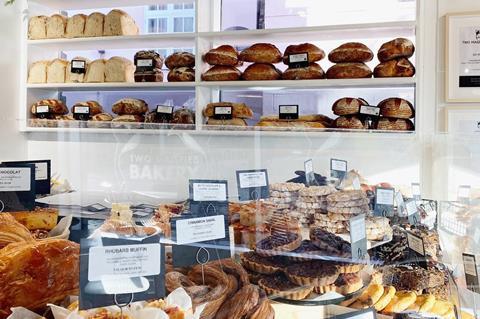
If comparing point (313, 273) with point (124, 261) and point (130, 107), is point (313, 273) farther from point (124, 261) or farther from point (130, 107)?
point (130, 107)

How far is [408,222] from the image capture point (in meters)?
1.49

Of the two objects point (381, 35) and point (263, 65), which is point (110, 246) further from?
point (381, 35)

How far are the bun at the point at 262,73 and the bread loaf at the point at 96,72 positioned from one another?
930 mm

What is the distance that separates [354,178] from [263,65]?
1.13 m

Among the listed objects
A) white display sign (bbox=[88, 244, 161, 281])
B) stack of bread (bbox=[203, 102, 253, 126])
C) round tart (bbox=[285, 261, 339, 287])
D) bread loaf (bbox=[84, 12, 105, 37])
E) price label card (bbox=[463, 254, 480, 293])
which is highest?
bread loaf (bbox=[84, 12, 105, 37])

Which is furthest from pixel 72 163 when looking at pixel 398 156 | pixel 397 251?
pixel 398 156

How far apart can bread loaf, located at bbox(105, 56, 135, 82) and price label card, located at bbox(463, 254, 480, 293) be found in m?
2.23

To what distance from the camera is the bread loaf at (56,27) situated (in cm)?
300

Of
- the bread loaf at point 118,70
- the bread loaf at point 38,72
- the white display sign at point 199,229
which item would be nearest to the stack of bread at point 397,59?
the bread loaf at point 118,70

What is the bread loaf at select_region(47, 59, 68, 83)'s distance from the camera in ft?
9.82

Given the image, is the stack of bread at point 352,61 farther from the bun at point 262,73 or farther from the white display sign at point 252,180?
the white display sign at point 252,180

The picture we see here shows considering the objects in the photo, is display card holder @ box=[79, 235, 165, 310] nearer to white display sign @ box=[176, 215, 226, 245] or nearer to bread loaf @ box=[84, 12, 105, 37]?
white display sign @ box=[176, 215, 226, 245]

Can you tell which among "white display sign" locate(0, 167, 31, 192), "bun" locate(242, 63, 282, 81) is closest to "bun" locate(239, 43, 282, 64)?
"bun" locate(242, 63, 282, 81)

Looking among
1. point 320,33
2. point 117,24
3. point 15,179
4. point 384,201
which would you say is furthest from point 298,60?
point 15,179
